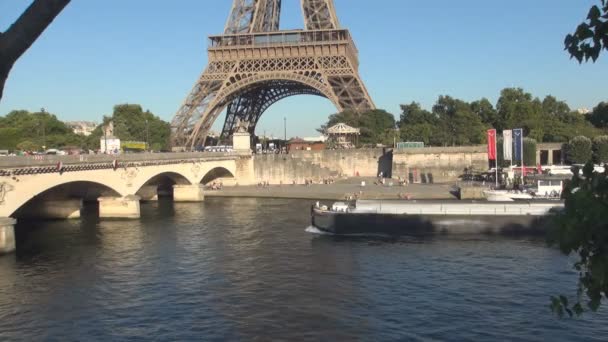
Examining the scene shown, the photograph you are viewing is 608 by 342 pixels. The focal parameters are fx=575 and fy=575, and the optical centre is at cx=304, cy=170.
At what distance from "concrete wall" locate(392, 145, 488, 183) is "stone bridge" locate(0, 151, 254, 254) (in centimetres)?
1993

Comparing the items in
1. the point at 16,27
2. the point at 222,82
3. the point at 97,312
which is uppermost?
the point at 222,82

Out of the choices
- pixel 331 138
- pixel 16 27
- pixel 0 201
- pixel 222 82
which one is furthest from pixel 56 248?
pixel 331 138

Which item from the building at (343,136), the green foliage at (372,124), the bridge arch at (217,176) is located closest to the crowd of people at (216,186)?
the bridge arch at (217,176)

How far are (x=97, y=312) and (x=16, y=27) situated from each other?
698 inches

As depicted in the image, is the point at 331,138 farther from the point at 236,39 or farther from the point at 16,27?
the point at 16,27

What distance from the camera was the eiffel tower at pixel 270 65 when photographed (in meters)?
78.5

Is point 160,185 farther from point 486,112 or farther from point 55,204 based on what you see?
point 486,112

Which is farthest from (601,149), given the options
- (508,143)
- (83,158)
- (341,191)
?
(83,158)

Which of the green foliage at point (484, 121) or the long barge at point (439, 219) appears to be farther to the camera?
the green foliage at point (484, 121)

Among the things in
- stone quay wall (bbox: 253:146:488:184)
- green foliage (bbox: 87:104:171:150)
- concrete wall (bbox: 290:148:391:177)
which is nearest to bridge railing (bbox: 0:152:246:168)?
stone quay wall (bbox: 253:146:488:184)

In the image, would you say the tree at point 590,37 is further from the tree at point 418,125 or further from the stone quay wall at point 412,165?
the tree at point 418,125

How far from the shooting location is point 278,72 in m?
80.3

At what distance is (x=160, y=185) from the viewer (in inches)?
2781

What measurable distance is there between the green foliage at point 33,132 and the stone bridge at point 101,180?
30.4 metres
